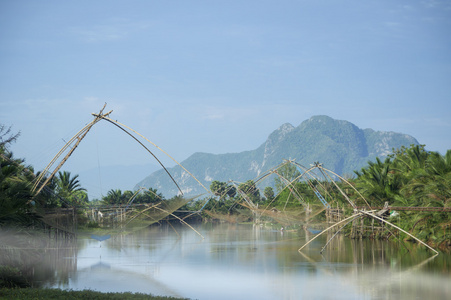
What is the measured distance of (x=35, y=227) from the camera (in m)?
16.4

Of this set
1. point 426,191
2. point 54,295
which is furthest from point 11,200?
point 426,191

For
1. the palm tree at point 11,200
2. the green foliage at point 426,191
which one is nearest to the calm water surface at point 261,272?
the green foliage at point 426,191

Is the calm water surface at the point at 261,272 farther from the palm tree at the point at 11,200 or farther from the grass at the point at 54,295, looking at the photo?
the grass at the point at 54,295

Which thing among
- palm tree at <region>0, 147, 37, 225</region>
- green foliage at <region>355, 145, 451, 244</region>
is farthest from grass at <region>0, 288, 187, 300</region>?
green foliage at <region>355, 145, 451, 244</region>

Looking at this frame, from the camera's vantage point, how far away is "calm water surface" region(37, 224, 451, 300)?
39.0 ft

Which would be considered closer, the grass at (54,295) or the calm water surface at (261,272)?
the grass at (54,295)

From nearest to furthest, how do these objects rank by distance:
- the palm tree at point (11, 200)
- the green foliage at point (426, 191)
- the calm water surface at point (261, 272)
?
the palm tree at point (11, 200)
the calm water surface at point (261, 272)
the green foliage at point (426, 191)

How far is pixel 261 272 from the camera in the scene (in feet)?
48.8

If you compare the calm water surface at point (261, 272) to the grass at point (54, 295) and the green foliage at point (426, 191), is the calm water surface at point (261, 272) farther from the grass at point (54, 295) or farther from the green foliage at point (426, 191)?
the grass at point (54, 295)

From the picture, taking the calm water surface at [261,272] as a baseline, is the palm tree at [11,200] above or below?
above

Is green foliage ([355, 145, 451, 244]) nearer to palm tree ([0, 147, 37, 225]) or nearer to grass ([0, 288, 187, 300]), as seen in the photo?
grass ([0, 288, 187, 300])

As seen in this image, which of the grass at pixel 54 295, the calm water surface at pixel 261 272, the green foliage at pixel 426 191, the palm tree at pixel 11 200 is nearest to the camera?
the grass at pixel 54 295

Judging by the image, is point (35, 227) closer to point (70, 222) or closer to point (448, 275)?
point (70, 222)

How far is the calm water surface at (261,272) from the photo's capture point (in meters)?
11.9
